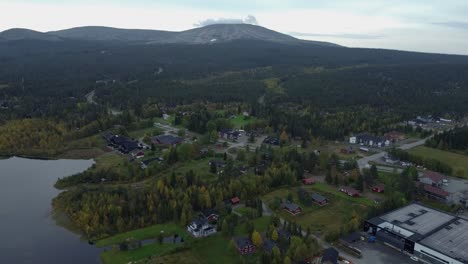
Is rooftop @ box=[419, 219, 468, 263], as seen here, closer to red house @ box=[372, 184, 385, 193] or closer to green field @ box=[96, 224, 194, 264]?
red house @ box=[372, 184, 385, 193]

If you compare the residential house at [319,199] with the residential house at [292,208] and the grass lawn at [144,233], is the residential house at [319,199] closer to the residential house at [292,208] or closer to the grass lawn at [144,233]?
the residential house at [292,208]

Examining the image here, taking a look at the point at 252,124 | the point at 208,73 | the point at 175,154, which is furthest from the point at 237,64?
the point at 175,154

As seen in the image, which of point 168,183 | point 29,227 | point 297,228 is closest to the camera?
point 297,228

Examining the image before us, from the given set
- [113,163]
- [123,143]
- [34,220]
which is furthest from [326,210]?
[123,143]

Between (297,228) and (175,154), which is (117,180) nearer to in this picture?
(175,154)

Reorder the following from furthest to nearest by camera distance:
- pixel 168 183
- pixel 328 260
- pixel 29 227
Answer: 1. pixel 168 183
2. pixel 29 227
3. pixel 328 260
